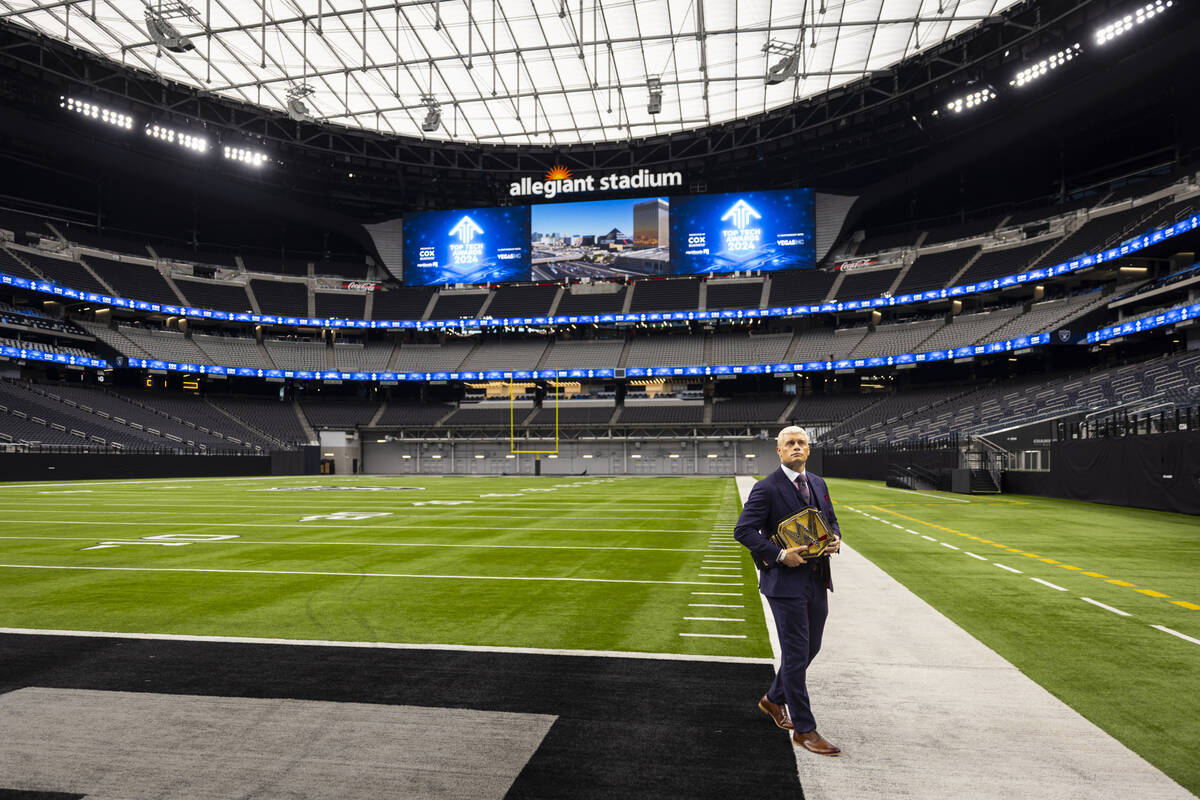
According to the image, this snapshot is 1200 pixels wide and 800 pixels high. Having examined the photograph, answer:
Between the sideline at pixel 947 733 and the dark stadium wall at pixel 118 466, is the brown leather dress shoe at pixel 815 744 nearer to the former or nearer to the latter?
the sideline at pixel 947 733

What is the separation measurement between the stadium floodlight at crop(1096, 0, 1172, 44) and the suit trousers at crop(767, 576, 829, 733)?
42990 mm

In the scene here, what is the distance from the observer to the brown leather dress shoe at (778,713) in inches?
160

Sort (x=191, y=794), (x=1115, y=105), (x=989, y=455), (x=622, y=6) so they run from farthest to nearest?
(x=1115, y=105), (x=622, y=6), (x=989, y=455), (x=191, y=794)

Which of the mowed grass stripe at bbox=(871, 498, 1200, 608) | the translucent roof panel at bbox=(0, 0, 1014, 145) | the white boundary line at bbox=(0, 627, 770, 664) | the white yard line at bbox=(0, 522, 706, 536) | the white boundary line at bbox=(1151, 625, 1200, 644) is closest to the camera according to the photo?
the white boundary line at bbox=(0, 627, 770, 664)

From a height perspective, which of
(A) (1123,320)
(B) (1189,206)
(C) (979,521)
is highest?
(B) (1189,206)

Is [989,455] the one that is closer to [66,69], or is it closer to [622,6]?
[622,6]

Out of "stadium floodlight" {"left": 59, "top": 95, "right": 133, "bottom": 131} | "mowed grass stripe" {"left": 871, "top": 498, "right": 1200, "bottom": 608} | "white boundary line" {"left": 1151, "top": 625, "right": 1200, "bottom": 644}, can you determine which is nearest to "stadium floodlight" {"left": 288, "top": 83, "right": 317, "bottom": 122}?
"stadium floodlight" {"left": 59, "top": 95, "right": 133, "bottom": 131}

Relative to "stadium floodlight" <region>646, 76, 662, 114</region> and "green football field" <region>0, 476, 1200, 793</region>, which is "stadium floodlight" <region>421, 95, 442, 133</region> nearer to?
"stadium floodlight" <region>646, 76, 662, 114</region>

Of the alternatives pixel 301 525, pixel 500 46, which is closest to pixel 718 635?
pixel 301 525

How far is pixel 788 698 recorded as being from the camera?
154 inches

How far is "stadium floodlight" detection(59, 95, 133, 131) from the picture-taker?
141ft

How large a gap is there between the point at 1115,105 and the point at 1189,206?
10.7m

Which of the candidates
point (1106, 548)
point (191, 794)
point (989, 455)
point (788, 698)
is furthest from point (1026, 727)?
point (989, 455)

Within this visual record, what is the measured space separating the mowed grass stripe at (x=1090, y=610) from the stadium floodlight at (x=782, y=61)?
29.4m
